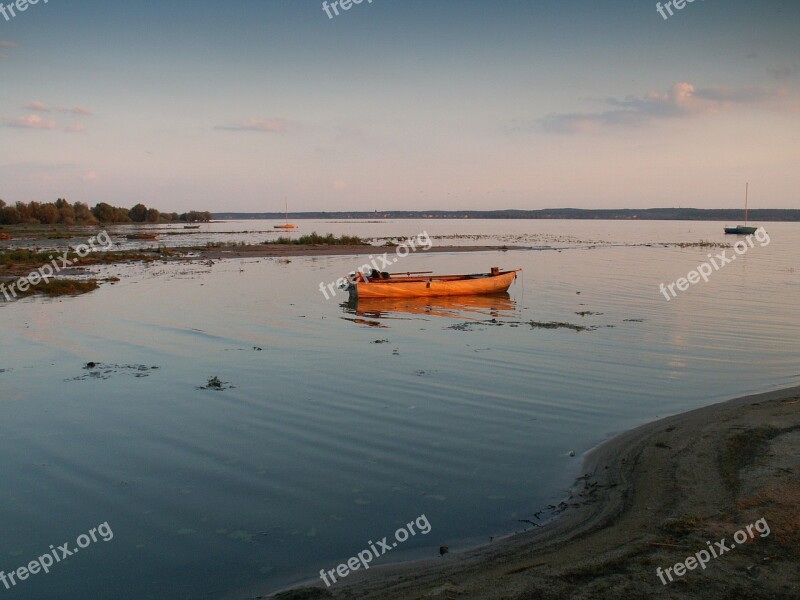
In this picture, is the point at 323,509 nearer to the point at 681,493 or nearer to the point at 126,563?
the point at 126,563

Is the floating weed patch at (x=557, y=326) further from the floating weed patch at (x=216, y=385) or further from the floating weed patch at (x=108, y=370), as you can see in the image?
the floating weed patch at (x=108, y=370)

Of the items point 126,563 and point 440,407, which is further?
point 440,407

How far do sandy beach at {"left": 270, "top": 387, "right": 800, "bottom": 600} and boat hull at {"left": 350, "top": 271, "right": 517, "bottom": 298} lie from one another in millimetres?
18372

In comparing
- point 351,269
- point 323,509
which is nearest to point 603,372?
point 323,509

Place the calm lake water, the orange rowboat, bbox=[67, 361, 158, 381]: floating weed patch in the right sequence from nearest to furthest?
1. the calm lake water
2. bbox=[67, 361, 158, 381]: floating weed patch
3. the orange rowboat

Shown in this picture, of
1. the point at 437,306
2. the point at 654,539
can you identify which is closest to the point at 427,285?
the point at 437,306

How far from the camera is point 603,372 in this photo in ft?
47.7

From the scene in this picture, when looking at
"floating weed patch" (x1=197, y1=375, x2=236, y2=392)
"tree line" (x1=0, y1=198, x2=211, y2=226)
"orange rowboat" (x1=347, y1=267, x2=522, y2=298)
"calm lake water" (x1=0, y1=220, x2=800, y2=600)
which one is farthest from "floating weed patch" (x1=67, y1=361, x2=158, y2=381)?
"tree line" (x1=0, y1=198, x2=211, y2=226)

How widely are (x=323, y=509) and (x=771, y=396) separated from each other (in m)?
8.93

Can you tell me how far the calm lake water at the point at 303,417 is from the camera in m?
7.02

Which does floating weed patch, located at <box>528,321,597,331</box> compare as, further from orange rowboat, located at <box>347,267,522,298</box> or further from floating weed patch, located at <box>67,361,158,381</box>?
floating weed patch, located at <box>67,361,158,381</box>

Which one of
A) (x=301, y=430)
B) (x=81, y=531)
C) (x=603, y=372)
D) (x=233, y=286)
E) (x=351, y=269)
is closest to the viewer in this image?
(x=81, y=531)

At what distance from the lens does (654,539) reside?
6.23 m

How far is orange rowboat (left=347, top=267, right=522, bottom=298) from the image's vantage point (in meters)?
27.0
